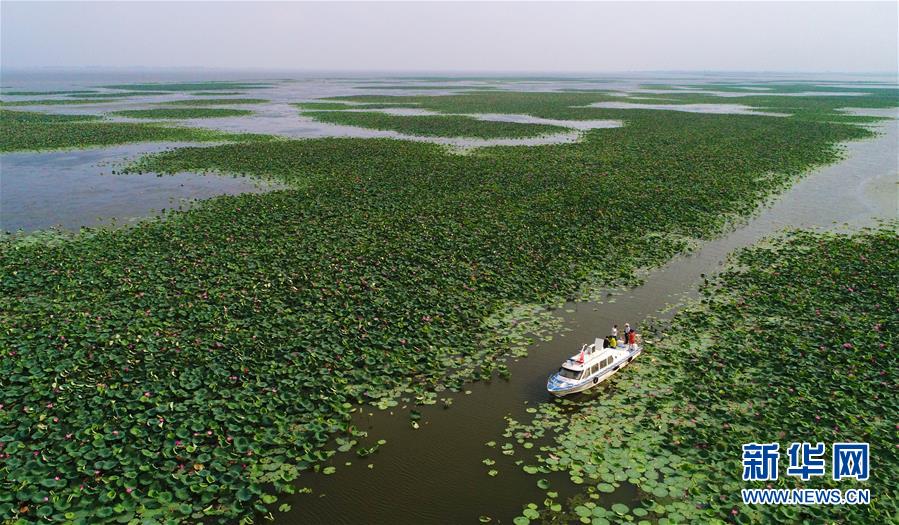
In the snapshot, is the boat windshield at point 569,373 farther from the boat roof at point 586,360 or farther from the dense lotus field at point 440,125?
the dense lotus field at point 440,125

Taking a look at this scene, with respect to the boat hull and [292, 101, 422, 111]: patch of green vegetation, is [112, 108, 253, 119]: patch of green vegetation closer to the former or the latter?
[292, 101, 422, 111]: patch of green vegetation

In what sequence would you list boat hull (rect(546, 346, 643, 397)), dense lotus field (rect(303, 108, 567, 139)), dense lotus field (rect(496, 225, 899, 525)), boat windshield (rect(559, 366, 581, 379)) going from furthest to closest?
dense lotus field (rect(303, 108, 567, 139)) < boat windshield (rect(559, 366, 581, 379)) < boat hull (rect(546, 346, 643, 397)) < dense lotus field (rect(496, 225, 899, 525))

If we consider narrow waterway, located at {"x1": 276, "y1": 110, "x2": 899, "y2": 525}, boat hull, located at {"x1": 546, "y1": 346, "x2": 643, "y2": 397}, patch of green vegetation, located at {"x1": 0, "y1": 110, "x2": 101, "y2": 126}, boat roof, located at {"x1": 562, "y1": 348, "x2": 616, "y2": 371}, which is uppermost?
patch of green vegetation, located at {"x1": 0, "y1": 110, "x2": 101, "y2": 126}

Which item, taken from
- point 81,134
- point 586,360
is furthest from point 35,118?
point 586,360

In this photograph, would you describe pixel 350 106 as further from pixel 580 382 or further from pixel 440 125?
Answer: pixel 580 382

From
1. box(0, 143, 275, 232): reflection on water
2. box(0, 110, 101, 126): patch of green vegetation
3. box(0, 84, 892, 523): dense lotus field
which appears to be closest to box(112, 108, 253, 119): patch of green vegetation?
box(0, 110, 101, 126): patch of green vegetation

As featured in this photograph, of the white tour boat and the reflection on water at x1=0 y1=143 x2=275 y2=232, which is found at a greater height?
the reflection on water at x1=0 y1=143 x2=275 y2=232
